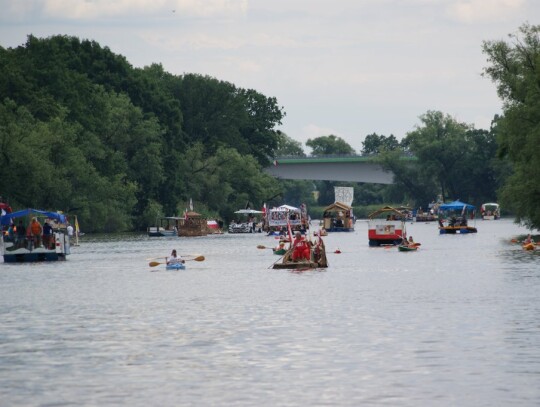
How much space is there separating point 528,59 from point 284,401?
82852mm

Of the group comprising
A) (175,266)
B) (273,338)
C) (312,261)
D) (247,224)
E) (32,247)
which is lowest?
(273,338)

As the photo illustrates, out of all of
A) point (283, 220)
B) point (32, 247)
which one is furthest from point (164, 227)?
point (32, 247)

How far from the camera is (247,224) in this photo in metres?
171

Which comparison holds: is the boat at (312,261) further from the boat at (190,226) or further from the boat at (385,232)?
the boat at (190,226)

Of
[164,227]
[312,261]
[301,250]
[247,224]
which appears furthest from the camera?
[247,224]

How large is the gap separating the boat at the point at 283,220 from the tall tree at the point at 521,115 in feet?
163

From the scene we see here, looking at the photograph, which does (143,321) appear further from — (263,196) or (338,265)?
(263,196)

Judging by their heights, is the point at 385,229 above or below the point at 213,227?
below

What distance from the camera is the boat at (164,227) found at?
146000mm

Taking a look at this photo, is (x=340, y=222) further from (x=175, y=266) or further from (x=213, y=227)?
(x=175, y=266)

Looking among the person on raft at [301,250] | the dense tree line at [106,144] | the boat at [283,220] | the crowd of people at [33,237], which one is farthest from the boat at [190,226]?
the person on raft at [301,250]

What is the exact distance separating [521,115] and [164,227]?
2715 inches

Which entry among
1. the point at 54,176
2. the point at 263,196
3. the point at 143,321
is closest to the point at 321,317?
the point at 143,321

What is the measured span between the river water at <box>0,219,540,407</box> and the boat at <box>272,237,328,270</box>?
2.12ft
